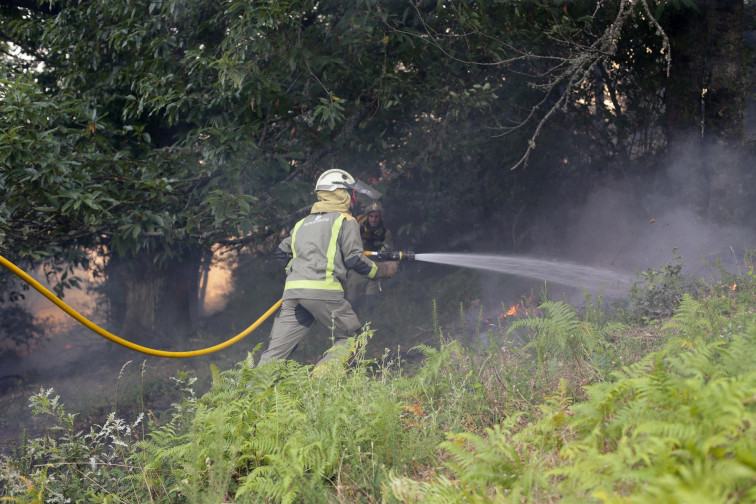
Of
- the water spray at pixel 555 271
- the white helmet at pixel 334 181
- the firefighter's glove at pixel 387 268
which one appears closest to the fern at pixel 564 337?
the firefighter's glove at pixel 387 268

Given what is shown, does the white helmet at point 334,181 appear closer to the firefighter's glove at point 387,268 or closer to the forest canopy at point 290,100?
the forest canopy at point 290,100

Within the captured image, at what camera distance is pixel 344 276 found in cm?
572

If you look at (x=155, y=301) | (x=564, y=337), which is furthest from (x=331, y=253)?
(x=155, y=301)

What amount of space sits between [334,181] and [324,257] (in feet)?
2.58

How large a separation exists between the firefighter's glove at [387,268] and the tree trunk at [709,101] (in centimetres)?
427

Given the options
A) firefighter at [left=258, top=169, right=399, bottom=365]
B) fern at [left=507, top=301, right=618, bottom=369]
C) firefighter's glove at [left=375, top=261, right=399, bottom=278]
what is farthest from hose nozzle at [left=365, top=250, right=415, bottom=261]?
fern at [left=507, top=301, right=618, bottom=369]

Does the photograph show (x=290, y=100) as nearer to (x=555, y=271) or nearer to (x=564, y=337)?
(x=564, y=337)

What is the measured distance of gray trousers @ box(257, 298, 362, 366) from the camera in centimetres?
557

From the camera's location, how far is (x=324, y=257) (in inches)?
220

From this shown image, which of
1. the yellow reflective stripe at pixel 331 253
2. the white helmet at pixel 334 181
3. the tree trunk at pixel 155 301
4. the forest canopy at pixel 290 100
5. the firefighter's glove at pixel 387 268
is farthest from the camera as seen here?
the tree trunk at pixel 155 301

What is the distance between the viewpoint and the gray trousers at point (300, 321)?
18.3 ft

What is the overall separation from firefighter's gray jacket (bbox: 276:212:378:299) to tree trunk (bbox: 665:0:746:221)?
489cm

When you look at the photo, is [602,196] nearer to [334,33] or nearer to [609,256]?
[609,256]

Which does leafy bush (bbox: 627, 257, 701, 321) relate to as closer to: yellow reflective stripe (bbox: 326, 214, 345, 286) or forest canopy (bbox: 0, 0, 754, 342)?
forest canopy (bbox: 0, 0, 754, 342)
